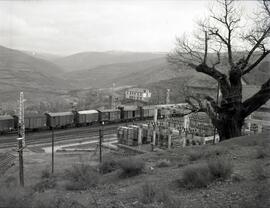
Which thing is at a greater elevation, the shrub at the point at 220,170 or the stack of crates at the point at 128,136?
the shrub at the point at 220,170

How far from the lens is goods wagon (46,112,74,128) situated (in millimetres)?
34688

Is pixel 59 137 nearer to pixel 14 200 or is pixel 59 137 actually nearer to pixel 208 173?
pixel 208 173

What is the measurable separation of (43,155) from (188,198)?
66.4 feet

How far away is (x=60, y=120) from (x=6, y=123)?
6123mm

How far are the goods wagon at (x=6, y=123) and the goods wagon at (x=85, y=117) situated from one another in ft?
25.9

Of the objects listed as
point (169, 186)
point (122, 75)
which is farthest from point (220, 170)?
point (122, 75)

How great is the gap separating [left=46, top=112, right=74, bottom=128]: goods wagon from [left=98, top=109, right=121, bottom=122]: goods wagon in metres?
4.14

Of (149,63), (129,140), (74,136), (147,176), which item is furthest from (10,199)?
(149,63)

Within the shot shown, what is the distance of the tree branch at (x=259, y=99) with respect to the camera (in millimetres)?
11759

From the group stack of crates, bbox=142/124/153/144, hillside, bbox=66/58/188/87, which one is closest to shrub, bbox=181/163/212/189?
stack of crates, bbox=142/124/153/144

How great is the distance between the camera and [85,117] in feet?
125

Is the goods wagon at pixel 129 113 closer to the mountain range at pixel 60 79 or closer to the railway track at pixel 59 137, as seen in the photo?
the railway track at pixel 59 137

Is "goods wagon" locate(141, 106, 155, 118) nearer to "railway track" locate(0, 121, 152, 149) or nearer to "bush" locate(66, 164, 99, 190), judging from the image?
"railway track" locate(0, 121, 152, 149)

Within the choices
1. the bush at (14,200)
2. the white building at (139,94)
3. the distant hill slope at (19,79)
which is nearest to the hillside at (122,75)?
the distant hill slope at (19,79)
